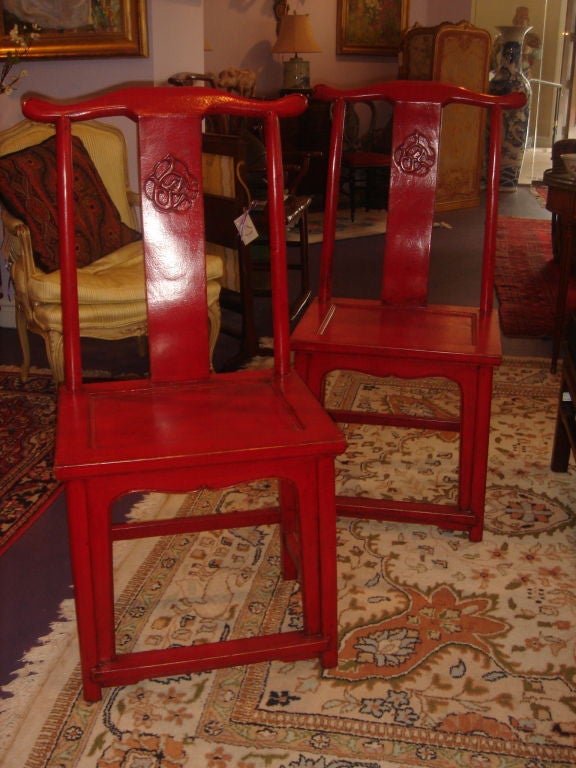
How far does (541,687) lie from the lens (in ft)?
5.55

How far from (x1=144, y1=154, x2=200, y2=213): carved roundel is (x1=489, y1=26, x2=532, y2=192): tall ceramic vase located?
766cm

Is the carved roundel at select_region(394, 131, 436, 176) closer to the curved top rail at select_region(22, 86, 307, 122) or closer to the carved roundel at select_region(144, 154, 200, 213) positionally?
the curved top rail at select_region(22, 86, 307, 122)

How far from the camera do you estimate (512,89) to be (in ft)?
30.1

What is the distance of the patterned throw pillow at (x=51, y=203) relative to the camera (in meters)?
3.12

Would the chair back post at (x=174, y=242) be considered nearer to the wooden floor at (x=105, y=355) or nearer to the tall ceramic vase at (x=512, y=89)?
the wooden floor at (x=105, y=355)

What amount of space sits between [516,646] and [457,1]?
25.3 ft

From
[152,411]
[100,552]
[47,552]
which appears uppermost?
[152,411]

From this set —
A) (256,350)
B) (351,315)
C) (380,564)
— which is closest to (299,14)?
(256,350)

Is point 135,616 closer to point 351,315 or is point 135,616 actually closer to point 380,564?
point 380,564

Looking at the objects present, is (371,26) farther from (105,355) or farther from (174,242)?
(174,242)

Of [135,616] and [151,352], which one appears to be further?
[135,616]

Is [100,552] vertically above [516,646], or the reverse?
[100,552]

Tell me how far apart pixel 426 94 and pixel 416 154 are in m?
0.15

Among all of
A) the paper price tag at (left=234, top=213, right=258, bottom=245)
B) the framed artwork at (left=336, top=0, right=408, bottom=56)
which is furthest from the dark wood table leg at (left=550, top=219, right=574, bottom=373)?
the framed artwork at (left=336, top=0, right=408, bottom=56)
